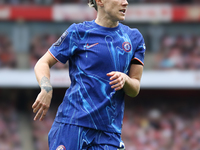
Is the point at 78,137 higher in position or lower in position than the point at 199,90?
higher

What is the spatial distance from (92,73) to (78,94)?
208mm

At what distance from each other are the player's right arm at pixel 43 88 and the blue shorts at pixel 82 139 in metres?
0.25

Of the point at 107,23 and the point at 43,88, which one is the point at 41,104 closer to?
the point at 43,88

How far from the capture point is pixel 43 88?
9.99 ft

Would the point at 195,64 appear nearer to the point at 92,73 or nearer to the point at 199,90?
the point at 199,90

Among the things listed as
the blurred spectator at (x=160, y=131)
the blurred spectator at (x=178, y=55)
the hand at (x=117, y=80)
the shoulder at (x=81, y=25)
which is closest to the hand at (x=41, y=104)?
the hand at (x=117, y=80)

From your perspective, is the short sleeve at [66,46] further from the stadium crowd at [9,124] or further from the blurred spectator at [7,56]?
the blurred spectator at [7,56]

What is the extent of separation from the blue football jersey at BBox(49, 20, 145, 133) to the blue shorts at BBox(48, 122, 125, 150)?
0.05m

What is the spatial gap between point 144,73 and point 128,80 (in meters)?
9.62

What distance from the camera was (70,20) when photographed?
14.1m

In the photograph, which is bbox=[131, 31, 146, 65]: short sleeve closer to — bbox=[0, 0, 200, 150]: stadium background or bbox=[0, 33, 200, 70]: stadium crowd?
bbox=[0, 0, 200, 150]: stadium background

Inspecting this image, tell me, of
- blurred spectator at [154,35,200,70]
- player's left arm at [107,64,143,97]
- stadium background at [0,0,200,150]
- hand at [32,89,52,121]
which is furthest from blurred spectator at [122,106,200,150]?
hand at [32,89,52,121]

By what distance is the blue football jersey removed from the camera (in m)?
3.12

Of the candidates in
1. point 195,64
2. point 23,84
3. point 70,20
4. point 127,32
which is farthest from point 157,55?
point 127,32
